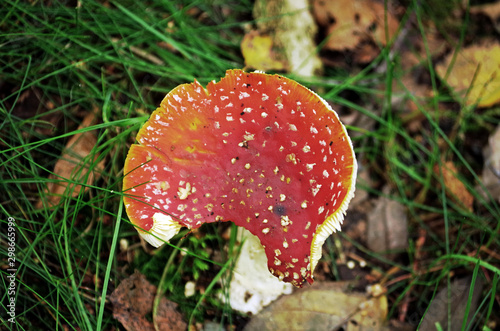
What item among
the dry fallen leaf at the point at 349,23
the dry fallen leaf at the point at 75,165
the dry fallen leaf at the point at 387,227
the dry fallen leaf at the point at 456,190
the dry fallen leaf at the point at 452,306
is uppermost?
the dry fallen leaf at the point at 349,23

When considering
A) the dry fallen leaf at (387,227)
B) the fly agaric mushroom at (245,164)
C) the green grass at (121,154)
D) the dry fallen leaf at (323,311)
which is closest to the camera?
the fly agaric mushroom at (245,164)

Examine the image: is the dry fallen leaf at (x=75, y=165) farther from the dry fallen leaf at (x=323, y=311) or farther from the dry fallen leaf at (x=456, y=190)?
the dry fallen leaf at (x=456, y=190)

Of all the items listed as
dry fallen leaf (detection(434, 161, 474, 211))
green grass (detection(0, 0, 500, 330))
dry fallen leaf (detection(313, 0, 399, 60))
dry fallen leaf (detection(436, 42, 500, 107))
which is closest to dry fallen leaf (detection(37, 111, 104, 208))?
green grass (detection(0, 0, 500, 330))

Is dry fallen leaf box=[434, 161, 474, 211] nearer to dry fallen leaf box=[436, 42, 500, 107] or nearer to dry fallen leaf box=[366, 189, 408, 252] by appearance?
dry fallen leaf box=[366, 189, 408, 252]

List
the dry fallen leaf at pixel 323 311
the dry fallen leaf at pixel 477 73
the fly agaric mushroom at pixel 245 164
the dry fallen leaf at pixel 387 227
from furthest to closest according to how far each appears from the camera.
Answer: the dry fallen leaf at pixel 477 73
the dry fallen leaf at pixel 387 227
the dry fallen leaf at pixel 323 311
the fly agaric mushroom at pixel 245 164

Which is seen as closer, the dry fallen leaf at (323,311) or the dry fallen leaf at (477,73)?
the dry fallen leaf at (323,311)

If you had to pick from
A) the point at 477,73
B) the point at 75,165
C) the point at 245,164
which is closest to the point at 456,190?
the point at 477,73

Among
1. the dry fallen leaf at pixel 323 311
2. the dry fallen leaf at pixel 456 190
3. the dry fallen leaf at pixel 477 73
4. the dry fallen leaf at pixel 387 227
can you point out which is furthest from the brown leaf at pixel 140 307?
the dry fallen leaf at pixel 477 73
